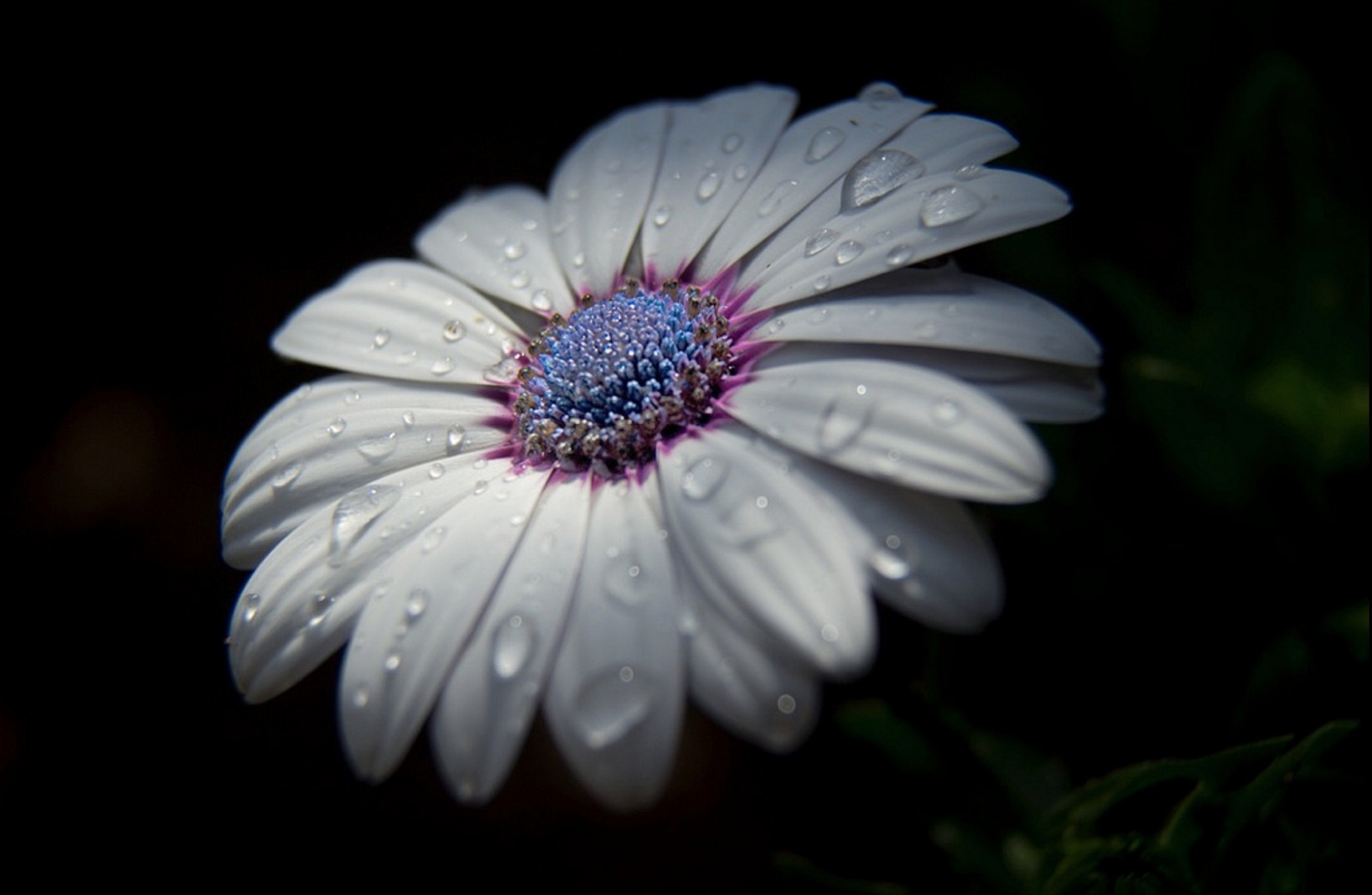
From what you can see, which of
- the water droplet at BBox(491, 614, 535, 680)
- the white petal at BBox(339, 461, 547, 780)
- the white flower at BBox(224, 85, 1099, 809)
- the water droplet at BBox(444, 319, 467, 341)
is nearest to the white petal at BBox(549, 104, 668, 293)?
the white flower at BBox(224, 85, 1099, 809)

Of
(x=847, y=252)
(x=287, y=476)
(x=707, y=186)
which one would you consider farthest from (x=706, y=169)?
(x=287, y=476)

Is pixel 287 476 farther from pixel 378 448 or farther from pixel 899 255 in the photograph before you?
pixel 899 255

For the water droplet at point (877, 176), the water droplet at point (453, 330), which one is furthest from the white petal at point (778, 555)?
the water droplet at point (453, 330)

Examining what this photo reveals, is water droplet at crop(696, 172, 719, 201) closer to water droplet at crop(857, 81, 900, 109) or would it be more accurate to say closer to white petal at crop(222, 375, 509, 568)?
water droplet at crop(857, 81, 900, 109)

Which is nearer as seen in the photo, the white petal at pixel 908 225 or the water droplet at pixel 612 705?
the water droplet at pixel 612 705

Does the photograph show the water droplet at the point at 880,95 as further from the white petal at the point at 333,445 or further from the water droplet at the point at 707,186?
the white petal at the point at 333,445

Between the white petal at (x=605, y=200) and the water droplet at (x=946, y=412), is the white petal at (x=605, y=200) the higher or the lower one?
the higher one
